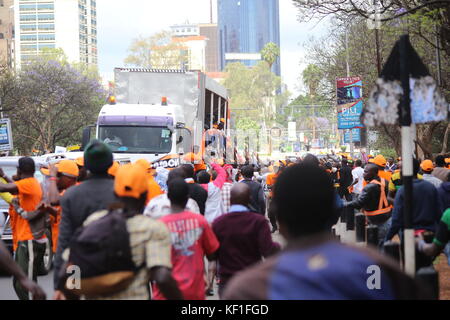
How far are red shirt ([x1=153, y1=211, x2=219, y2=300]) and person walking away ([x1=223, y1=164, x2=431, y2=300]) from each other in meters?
2.82

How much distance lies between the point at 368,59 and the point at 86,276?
36.1 m

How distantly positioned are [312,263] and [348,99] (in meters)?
31.9

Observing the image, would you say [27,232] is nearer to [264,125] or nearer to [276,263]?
[276,263]

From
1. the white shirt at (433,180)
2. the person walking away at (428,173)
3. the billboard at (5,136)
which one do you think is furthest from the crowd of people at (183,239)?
the billboard at (5,136)

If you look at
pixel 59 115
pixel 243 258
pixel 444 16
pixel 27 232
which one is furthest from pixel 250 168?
pixel 59 115

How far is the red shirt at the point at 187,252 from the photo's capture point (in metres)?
5.71

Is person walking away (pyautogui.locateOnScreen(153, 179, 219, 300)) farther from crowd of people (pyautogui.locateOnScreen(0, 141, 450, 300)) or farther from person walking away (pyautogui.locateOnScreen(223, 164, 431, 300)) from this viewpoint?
person walking away (pyautogui.locateOnScreen(223, 164, 431, 300))

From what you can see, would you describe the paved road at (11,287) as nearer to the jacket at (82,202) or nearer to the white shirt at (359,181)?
the jacket at (82,202)

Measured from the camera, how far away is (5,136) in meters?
28.9

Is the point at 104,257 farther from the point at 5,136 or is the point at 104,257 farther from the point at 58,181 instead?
the point at 5,136

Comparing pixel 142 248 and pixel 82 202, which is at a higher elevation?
pixel 82 202

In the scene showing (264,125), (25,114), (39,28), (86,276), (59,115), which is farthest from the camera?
(39,28)

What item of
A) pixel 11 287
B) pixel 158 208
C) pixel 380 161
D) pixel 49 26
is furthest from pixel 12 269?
pixel 49 26
